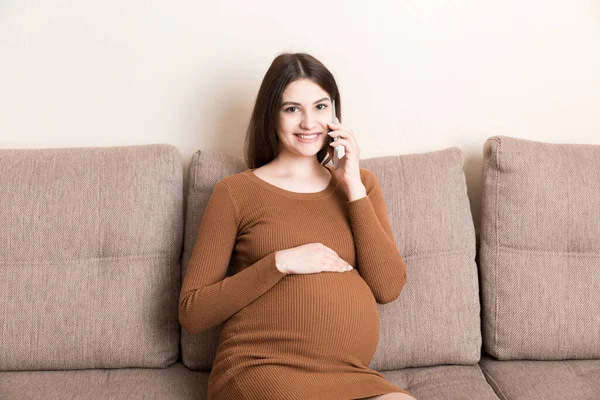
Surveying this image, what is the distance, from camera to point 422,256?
1.81 metres

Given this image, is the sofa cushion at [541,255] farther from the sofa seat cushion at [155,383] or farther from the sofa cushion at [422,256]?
the sofa seat cushion at [155,383]

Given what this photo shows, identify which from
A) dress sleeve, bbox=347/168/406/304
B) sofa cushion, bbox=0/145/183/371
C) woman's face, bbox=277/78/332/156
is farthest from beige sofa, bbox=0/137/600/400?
woman's face, bbox=277/78/332/156

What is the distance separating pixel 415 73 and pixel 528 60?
15.2 inches

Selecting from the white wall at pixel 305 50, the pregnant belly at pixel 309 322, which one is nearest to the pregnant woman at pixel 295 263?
the pregnant belly at pixel 309 322

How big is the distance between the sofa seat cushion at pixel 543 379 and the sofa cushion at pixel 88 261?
0.94m

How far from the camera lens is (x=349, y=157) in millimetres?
1650

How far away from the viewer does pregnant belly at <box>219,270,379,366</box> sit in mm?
1471

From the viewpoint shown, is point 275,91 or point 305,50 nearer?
point 275,91

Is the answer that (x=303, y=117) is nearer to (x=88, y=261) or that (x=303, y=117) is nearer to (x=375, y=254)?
(x=375, y=254)

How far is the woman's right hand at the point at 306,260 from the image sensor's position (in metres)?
1.50

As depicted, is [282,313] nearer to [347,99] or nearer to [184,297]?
[184,297]

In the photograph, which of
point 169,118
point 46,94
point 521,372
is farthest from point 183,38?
point 521,372

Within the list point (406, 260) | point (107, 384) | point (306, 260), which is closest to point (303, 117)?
point (306, 260)

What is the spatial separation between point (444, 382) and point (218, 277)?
2.29 ft
